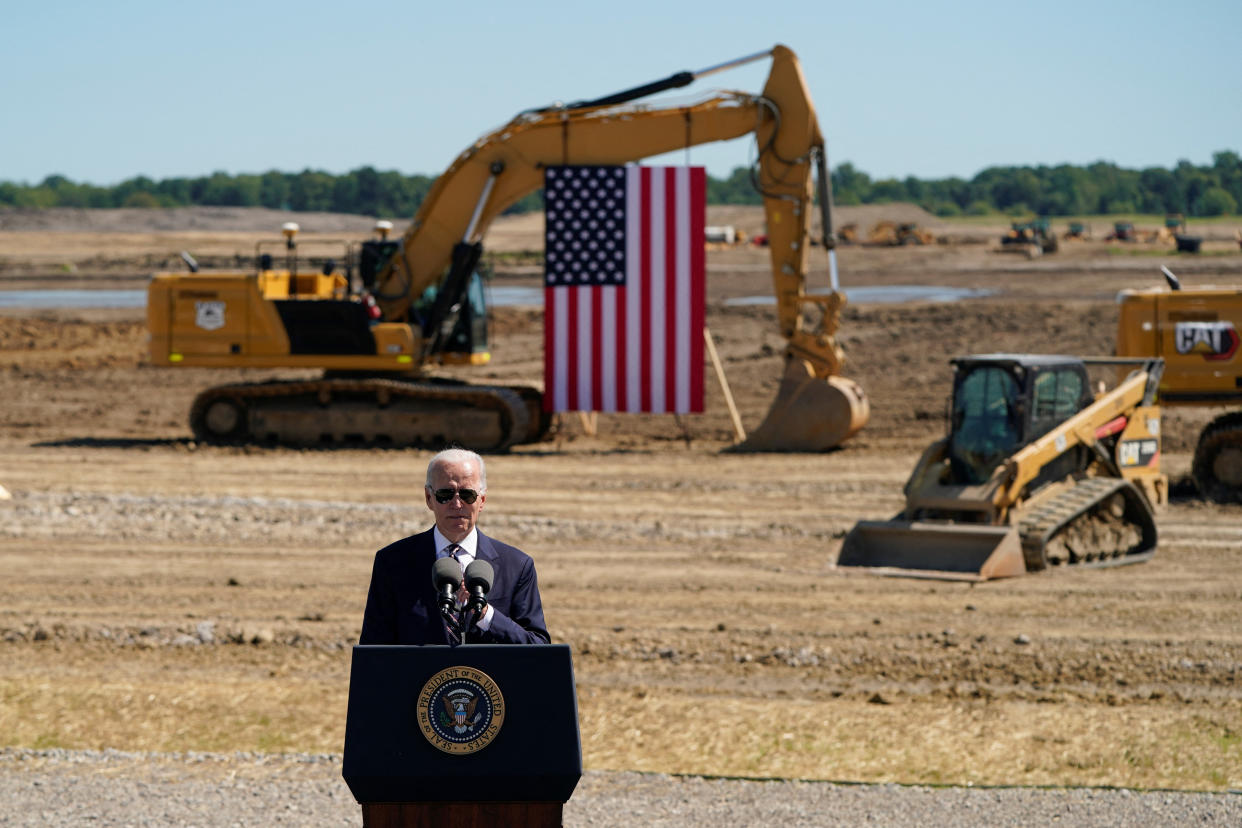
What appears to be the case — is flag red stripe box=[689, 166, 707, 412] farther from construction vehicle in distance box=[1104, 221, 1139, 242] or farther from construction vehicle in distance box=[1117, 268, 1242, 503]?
construction vehicle in distance box=[1104, 221, 1139, 242]

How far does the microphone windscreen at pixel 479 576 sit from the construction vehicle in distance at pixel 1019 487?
384 inches

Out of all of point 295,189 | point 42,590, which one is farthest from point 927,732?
point 295,189

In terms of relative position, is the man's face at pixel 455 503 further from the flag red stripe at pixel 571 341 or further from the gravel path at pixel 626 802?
the flag red stripe at pixel 571 341

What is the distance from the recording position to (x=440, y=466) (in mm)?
4785

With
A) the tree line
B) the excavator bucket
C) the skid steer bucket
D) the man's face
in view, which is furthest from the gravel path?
the tree line

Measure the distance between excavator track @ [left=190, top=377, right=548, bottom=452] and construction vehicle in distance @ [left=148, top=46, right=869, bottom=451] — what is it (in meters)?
0.02

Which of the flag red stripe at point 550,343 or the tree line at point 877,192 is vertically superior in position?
the tree line at point 877,192

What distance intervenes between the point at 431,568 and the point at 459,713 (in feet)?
1.79

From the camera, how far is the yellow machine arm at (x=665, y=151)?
2166 centimetres

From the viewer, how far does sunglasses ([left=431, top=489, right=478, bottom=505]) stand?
4.80 metres

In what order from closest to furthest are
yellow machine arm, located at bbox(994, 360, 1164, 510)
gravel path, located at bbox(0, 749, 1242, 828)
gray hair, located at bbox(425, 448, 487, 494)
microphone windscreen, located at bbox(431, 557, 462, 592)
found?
1. microphone windscreen, located at bbox(431, 557, 462, 592)
2. gray hair, located at bbox(425, 448, 487, 494)
3. gravel path, located at bbox(0, 749, 1242, 828)
4. yellow machine arm, located at bbox(994, 360, 1164, 510)

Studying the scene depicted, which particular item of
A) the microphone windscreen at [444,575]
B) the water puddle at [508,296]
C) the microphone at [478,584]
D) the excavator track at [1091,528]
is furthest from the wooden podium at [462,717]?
the water puddle at [508,296]

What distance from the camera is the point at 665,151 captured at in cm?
2209

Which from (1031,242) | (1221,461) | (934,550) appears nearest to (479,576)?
(934,550)
